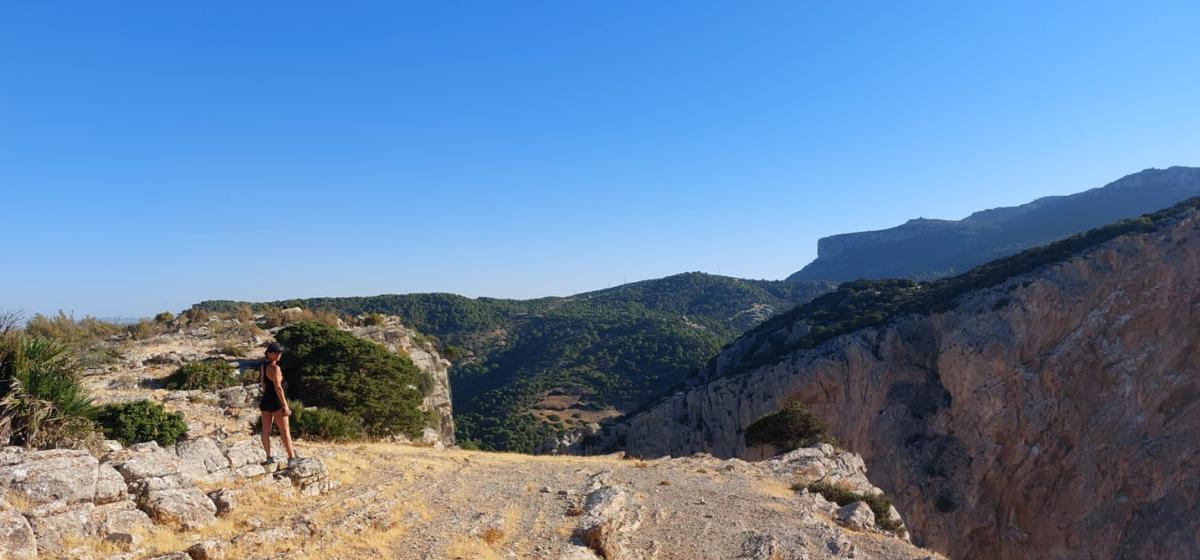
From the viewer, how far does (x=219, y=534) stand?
720cm

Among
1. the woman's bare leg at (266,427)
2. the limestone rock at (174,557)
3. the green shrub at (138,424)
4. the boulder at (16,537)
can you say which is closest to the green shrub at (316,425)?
the green shrub at (138,424)

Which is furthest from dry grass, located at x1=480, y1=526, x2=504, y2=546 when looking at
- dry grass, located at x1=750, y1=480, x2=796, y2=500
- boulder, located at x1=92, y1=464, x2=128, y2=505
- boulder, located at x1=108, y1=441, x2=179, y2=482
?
dry grass, located at x1=750, y1=480, x2=796, y2=500

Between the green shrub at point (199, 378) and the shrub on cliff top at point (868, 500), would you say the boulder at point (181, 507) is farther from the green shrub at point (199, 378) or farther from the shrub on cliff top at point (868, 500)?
the shrub on cliff top at point (868, 500)

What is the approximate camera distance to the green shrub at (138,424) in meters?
9.88

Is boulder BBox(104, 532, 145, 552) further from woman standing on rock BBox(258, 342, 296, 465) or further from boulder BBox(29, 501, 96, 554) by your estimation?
woman standing on rock BBox(258, 342, 296, 465)

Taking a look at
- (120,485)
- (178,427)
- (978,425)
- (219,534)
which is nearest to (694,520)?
(219,534)

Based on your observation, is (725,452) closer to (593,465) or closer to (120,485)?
(593,465)

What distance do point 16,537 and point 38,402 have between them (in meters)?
3.22

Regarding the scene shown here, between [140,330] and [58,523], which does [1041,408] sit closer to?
[58,523]

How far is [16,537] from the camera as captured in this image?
5.87m

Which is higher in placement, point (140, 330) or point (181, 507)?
point (140, 330)

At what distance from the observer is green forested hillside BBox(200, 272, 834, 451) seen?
5453 cm

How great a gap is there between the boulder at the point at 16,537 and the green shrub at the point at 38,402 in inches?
97.6

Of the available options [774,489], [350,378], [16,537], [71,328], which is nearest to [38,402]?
[16,537]
